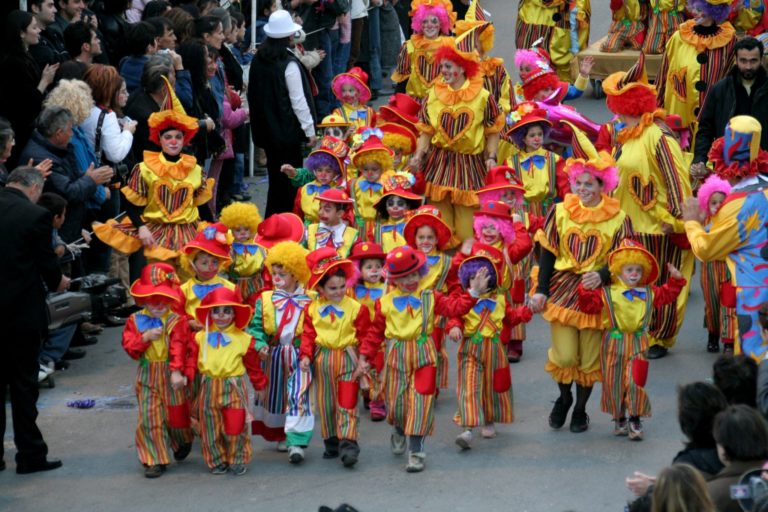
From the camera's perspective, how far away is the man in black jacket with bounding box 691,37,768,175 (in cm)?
1095

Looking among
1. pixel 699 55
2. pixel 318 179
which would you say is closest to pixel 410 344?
pixel 318 179

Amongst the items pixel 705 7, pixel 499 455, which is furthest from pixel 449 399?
pixel 705 7

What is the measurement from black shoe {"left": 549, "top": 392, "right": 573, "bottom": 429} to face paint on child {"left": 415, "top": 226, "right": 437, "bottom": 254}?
1325 millimetres

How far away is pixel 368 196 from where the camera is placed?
1141 cm

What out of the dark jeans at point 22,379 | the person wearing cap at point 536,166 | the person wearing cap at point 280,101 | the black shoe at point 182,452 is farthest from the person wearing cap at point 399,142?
the dark jeans at point 22,379

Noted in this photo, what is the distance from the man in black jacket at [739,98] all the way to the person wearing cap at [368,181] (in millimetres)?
2433

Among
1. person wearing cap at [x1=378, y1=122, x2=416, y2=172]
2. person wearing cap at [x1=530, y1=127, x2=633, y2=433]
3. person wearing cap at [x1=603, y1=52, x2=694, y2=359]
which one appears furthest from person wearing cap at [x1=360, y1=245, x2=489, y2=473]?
person wearing cap at [x1=378, y1=122, x2=416, y2=172]

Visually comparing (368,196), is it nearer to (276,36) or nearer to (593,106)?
(276,36)

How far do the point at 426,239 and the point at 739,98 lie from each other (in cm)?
307

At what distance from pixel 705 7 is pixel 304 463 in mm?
5245

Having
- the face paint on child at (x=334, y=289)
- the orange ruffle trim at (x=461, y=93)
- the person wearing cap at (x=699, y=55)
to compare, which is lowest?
the face paint on child at (x=334, y=289)

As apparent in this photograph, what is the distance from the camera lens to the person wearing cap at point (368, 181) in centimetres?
1138

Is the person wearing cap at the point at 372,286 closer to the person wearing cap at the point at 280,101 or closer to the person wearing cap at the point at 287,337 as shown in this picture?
the person wearing cap at the point at 287,337

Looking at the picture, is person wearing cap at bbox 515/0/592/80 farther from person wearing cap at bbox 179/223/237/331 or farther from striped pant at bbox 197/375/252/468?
striped pant at bbox 197/375/252/468
